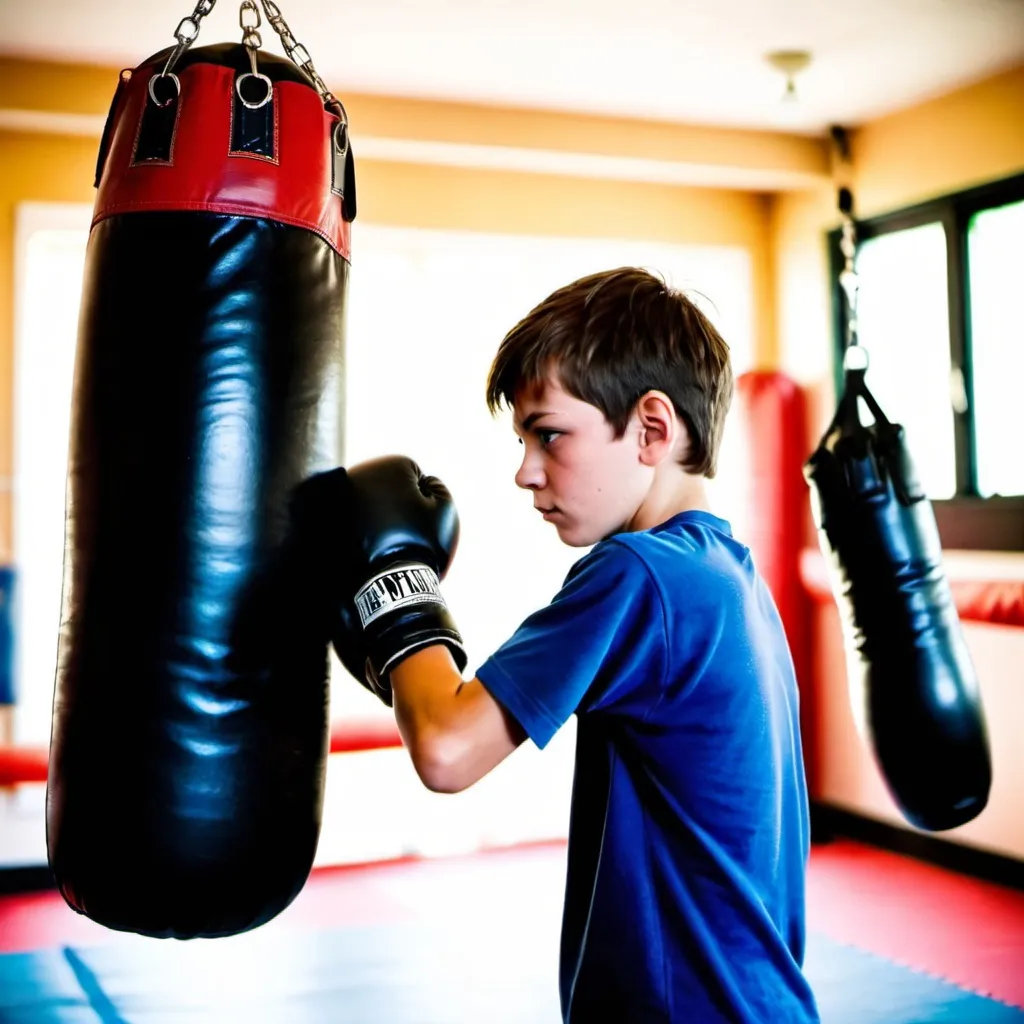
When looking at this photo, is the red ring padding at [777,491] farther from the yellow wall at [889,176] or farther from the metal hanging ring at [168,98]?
the metal hanging ring at [168,98]

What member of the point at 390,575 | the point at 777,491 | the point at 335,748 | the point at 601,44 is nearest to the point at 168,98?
the point at 390,575

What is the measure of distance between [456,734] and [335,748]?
2.89m

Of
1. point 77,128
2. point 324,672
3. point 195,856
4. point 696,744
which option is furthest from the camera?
point 77,128

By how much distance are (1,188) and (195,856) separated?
350cm

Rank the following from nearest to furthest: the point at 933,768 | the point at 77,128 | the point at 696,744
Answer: the point at 696,744 < the point at 933,768 < the point at 77,128

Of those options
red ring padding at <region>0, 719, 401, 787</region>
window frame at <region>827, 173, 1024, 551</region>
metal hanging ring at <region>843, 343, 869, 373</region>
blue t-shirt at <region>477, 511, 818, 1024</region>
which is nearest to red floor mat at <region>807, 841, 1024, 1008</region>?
window frame at <region>827, 173, 1024, 551</region>

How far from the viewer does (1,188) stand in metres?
4.28

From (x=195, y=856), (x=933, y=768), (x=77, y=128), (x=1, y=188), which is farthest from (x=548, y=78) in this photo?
(x=195, y=856)

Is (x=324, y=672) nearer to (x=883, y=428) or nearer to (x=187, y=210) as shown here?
(x=187, y=210)

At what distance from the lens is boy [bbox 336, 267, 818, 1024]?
1230mm

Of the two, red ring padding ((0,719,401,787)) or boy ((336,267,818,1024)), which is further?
red ring padding ((0,719,401,787))

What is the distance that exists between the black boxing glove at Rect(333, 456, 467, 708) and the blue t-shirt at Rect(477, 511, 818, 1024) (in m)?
0.13

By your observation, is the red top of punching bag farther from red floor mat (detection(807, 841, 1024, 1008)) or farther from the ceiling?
red floor mat (detection(807, 841, 1024, 1008))

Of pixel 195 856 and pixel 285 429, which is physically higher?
pixel 285 429
